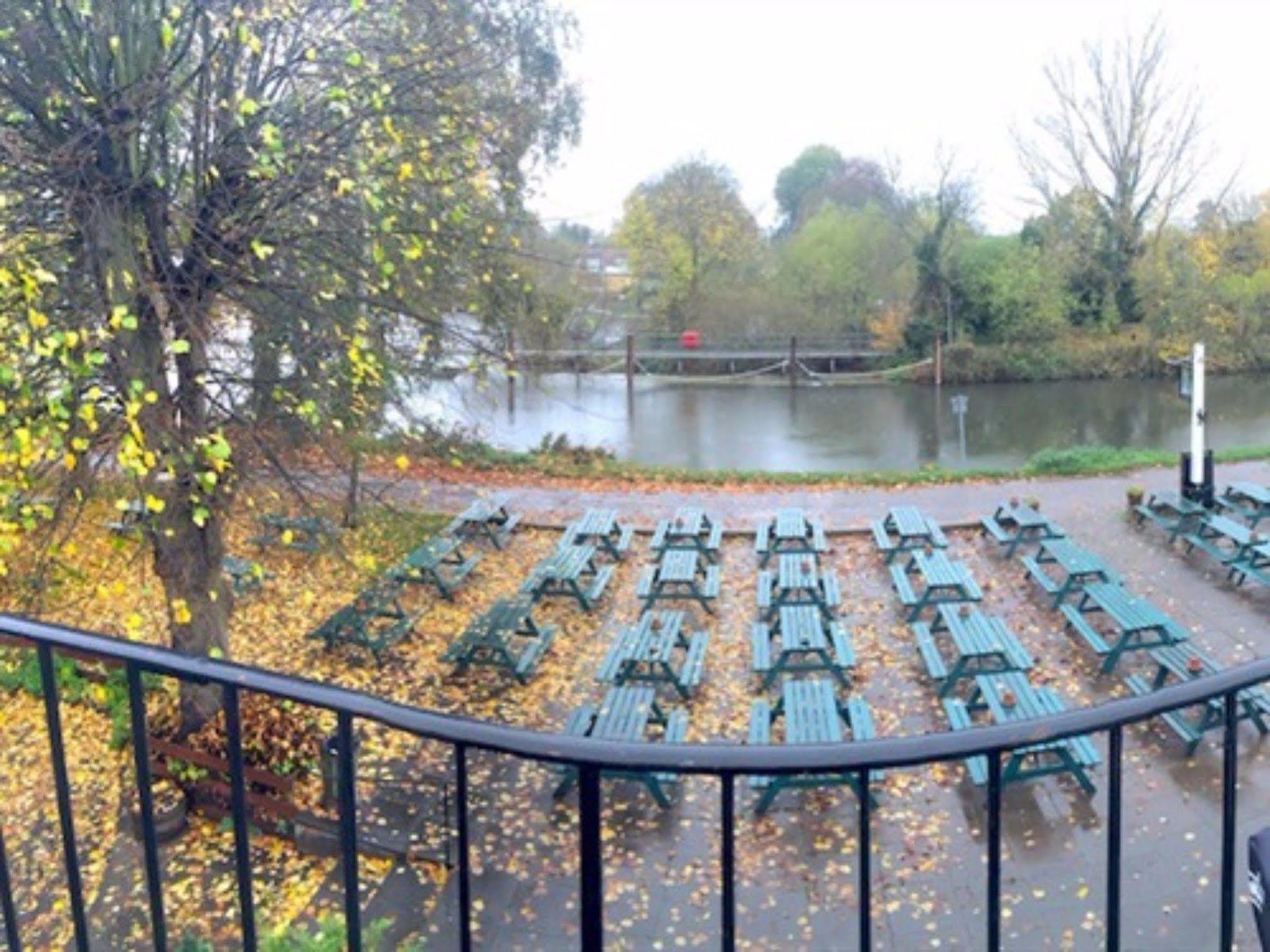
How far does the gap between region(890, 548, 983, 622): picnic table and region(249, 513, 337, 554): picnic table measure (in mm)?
5476

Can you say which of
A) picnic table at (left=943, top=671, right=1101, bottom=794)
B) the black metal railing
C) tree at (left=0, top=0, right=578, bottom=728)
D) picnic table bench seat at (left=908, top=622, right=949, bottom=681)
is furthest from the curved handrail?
picnic table bench seat at (left=908, top=622, right=949, bottom=681)

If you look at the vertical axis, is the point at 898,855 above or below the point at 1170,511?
below

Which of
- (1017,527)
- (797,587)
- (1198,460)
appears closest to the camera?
(797,587)

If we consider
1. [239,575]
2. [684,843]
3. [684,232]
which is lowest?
[684,843]

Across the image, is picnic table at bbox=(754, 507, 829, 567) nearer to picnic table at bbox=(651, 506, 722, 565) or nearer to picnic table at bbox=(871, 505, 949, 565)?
picnic table at bbox=(651, 506, 722, 565)

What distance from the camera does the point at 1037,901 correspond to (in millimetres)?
5969

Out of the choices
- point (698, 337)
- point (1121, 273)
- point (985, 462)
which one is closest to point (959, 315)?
point (1121, 273)

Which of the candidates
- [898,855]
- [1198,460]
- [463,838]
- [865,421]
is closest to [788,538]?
[1198,460]

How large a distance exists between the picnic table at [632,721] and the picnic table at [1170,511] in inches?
303

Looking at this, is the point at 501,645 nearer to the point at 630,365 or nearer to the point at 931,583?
the point at 931,583

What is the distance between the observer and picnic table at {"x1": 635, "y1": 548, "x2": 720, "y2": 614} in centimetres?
1138

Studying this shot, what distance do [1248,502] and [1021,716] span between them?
10480mm

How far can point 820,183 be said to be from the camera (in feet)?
178

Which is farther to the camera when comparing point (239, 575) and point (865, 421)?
point (865, 421)
